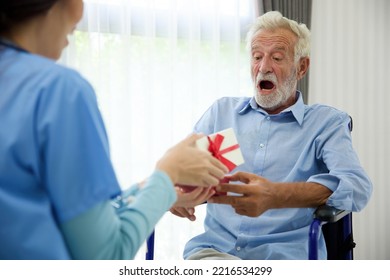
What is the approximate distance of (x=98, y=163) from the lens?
0.83m

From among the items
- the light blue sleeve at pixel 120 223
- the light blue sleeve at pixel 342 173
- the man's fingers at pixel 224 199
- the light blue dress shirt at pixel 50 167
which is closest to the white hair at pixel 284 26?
the light blue sleeve at pixel 342 173

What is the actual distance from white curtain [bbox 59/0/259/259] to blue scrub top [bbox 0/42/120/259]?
2.04 metres

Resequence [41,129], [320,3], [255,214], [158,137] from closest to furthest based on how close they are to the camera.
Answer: [41,129], [255,214], [158,137], [320,3]

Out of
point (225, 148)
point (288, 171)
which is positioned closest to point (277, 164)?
point (288, 171)

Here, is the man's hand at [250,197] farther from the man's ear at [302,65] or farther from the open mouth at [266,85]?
the man's ear at [302,65]

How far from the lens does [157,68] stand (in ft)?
9.80

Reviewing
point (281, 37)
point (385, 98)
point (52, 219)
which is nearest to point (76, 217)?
point (52, 219)

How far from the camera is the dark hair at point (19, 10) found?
84 centimetres

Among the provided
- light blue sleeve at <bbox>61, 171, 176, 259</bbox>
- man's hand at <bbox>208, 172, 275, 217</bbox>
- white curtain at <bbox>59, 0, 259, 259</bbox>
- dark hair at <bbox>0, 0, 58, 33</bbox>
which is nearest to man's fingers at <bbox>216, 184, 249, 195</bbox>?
man's hand at <bbox>208, 172, 275, 217</bbox>

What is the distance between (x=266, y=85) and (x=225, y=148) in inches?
26.5

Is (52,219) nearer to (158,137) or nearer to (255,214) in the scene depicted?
(255,214)

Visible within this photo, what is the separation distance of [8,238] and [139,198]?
0.25 m

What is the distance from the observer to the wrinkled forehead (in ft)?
6.56

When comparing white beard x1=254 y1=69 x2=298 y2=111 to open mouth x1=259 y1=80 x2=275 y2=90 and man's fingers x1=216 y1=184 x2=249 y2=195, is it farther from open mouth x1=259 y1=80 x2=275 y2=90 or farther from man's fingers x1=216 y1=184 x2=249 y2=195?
man's fingers x1=216 y1=184 x2=249 y2=195
